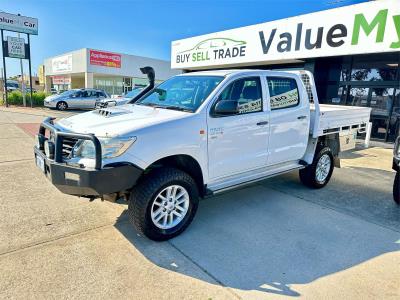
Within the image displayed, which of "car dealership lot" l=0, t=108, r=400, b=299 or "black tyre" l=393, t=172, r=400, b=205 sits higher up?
"black tyre" l=393, t=172, r=400, b=205

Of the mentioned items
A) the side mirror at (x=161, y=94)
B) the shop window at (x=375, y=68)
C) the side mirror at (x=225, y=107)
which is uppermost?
the shop window at (x=375, y=68)

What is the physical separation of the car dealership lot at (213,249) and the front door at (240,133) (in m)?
0.74

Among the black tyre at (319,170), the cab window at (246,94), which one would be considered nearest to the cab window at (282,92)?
the cab window at (246,94)

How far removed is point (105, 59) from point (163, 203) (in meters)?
32.1

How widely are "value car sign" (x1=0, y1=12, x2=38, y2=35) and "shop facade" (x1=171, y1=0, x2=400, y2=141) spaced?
56.7ft

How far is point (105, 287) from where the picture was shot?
2.69 m

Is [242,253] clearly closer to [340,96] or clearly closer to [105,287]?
[105,287]

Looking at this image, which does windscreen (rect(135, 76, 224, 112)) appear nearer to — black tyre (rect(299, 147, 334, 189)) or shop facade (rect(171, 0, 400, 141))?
black tyre (rect(299, 147, 334, 189))

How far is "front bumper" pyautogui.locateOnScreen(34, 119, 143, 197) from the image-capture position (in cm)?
295

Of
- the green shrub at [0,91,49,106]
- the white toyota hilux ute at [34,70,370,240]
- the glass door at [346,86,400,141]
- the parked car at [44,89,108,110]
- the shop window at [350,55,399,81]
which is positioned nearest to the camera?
the white toyota hilux ute at [34,70,370,240]

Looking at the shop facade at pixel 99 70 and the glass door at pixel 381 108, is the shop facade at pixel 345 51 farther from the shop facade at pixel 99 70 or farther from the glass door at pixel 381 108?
the shop facade at pixel 99 70

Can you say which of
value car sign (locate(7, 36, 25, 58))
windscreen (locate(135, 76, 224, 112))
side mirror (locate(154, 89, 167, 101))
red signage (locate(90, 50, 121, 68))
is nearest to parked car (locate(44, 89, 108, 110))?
value car sign (locate(7, 36, 25, 58))

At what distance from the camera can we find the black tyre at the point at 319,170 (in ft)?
17.6

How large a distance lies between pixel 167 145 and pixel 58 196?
2.41m
